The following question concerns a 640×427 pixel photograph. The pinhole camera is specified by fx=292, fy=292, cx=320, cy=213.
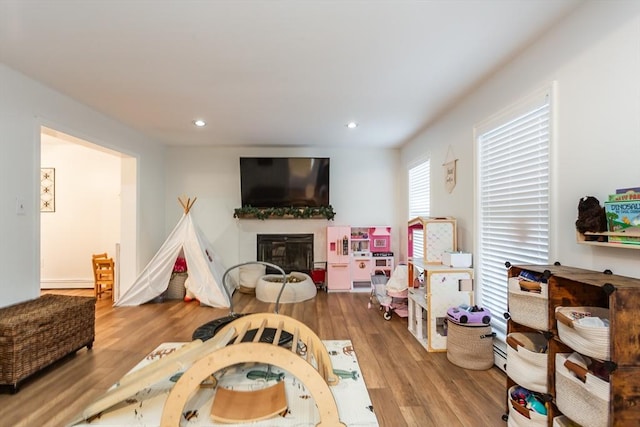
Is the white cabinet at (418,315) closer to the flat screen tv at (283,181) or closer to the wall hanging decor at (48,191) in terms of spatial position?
the flat screen tv at (283,181)

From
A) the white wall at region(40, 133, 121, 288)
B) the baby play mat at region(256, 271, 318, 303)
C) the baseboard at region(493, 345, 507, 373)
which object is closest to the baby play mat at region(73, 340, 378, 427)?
the baseboard at region(493, 345, 507, 373)

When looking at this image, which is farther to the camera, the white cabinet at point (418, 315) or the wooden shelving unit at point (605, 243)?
the white cabinet at point (418, 315)

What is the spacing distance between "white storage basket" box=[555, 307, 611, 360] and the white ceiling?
5.58 ft

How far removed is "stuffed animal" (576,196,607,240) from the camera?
1479 mm

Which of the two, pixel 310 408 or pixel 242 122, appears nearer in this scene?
pixel 310 408

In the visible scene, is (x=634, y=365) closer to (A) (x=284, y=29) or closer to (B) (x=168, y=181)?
(A) (x=284, y=29)

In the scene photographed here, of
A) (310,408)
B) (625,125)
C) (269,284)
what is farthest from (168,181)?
(625,125)

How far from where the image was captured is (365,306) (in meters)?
4.19

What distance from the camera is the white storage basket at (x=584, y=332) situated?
3.90 ft

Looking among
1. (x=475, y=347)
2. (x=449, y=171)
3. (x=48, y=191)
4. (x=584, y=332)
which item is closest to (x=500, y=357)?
(x=475, y=347)

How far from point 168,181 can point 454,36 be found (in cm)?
490

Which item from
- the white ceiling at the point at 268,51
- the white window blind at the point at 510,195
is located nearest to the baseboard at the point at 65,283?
the white ceiling at the point at 268,51

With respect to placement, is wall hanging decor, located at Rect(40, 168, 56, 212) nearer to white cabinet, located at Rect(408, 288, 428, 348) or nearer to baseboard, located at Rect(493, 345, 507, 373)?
white cabinet, located at Rect(408, 288, 428, 348)

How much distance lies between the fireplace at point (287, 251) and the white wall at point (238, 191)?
0.11m
